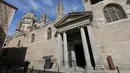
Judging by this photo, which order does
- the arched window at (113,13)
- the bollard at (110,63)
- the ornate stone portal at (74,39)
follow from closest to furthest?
the bollard at (110,63)
the arched window at (113,13)
the ornate stone portal at (74,39)

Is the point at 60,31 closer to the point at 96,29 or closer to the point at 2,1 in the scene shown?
the point at 96,29

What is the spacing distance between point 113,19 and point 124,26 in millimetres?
1665

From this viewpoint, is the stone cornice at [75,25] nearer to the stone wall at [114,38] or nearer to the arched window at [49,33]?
the stone wall at [114,38]

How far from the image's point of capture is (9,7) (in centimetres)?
851

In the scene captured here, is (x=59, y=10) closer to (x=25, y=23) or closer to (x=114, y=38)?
(x=114, y=38)

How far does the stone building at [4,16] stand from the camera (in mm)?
7165

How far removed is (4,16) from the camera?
7.77 m

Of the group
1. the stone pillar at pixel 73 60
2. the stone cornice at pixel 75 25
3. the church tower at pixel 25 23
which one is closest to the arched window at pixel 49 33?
the stone cornice at pixel 75 25

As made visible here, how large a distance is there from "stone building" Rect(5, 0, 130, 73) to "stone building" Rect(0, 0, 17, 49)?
6.17 metres

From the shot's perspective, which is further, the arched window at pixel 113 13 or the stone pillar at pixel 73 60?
the stone pillar at pixel 73 60

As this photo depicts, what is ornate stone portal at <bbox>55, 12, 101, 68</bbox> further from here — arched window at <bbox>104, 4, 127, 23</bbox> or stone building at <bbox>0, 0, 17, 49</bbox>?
stone building at <bbox>0, 0, 17, 49</bbox>

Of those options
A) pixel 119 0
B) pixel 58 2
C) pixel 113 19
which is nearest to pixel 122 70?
pixel 113 19

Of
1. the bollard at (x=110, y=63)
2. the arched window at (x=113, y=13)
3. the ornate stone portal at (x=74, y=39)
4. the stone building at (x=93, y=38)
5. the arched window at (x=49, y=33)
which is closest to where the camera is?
the bollard at (x=110, y=63)

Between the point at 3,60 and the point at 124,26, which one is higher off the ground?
the point at 124,26
